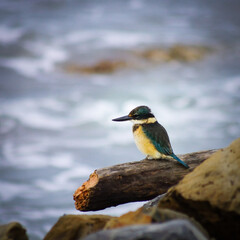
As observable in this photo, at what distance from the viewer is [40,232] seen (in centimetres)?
930

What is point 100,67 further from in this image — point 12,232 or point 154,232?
point 154,232

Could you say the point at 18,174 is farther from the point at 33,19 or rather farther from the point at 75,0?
the point at 75,0

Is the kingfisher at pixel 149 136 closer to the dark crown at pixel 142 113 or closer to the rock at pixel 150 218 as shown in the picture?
the dark crown at pixel 142 113

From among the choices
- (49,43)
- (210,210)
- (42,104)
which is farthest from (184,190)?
(49,43)

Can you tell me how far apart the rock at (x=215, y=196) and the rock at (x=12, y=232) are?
1.26 metres

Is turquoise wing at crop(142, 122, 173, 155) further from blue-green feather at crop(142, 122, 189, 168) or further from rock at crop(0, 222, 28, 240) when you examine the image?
rock at crop(0, 222, 28, 240)

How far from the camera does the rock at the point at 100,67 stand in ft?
59.6

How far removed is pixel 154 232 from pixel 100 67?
1538 centimetres

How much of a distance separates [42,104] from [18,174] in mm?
4229

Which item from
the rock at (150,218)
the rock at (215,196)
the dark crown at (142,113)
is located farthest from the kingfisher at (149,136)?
the rock at (150,218)

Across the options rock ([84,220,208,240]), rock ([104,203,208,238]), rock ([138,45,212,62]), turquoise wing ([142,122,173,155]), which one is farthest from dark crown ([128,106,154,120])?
rock ([138,45,212,62])

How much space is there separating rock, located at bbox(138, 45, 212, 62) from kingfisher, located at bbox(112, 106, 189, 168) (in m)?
13.1

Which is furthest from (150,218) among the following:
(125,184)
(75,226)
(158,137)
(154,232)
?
(158,137)

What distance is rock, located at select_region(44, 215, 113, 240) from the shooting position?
4332mm
